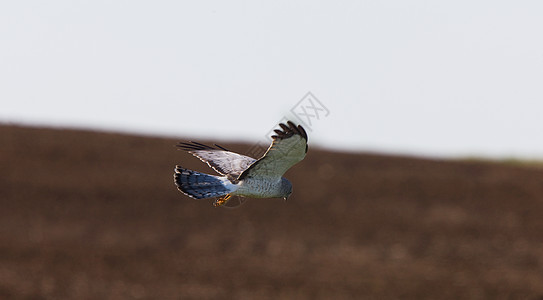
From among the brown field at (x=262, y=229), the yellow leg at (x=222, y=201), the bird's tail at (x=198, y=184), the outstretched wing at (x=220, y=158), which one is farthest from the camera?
the brown field at (x=262, y=229)

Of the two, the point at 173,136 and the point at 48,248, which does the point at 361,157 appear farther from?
the point at 48,248

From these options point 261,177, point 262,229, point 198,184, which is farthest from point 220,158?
point 262,229

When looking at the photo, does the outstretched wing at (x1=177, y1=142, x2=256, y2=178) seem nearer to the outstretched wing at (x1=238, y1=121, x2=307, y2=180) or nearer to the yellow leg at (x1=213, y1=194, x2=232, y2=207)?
the yellow leg at (x1=213, y1=194, x2=232, y2=207)

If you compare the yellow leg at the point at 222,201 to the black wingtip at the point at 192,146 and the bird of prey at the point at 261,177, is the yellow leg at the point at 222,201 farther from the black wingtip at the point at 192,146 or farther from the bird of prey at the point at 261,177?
the black wingtip at the point at 192,146

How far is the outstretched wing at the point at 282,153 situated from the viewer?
5070 mm

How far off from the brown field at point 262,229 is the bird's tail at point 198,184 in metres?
13.9

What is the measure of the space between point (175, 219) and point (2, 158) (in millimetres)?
5486

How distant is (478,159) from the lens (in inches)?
1171

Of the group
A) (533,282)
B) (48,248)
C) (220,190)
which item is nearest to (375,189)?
(533,282)

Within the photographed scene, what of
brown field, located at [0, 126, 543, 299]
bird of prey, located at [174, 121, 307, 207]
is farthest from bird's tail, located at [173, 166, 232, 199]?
brown field, located at [0, 126, 543, 299]

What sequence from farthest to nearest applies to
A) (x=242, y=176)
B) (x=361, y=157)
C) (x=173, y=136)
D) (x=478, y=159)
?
1. (x=478, y=159)
2. (x=361, y=157)
3. (x=173, y=136)
4. (x=242, y=176)

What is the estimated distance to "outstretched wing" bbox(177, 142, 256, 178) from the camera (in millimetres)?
5714

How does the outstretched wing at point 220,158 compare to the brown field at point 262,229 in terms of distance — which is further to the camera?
the brown field at point 262,229

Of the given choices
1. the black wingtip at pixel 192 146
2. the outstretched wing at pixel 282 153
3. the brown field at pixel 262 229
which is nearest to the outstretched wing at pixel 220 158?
the black wingtip at pixel 192 146
